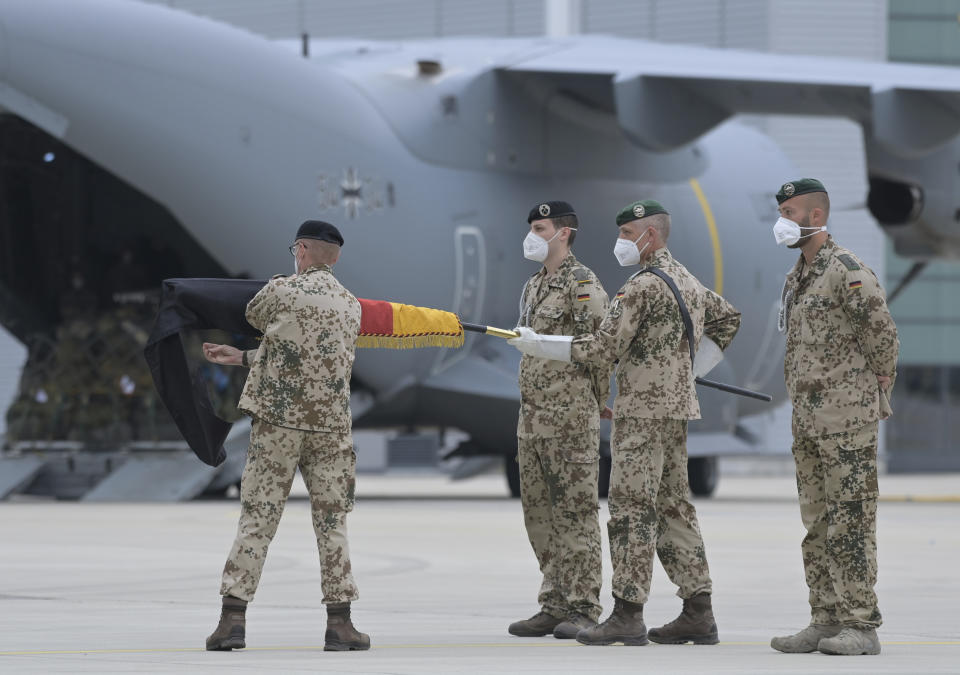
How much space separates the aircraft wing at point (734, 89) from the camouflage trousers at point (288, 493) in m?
12.5

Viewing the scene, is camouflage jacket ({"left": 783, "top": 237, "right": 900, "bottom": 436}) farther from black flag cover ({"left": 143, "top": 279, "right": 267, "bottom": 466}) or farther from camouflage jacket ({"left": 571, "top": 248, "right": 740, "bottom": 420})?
black flag cover ({"left": 143, "top": 279, "right": 267, "bottom": 466})

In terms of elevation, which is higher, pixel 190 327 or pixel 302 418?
pixel 190 327

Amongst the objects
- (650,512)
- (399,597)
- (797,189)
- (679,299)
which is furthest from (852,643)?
(399,597)

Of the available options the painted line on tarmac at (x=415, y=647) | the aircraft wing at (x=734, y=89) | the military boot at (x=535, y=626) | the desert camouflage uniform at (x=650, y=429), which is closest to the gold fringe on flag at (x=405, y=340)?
the desert camouflage uniform at (x=650, y=429)

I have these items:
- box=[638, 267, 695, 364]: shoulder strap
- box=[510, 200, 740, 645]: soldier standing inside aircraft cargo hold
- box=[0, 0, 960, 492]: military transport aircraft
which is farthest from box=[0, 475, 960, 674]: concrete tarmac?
box=[0, 0, 960, 492]: military transport aircraft

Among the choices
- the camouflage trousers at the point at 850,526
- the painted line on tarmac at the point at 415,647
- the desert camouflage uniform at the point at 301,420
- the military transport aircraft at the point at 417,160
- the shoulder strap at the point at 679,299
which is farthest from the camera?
the military transport aircraft at the point at 417,160

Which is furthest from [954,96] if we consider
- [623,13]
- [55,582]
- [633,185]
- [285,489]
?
[623,13]

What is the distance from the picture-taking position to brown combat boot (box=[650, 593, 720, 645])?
8312mm

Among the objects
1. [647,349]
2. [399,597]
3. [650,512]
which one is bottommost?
[399,597]

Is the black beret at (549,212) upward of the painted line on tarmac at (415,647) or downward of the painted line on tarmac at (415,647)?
upward

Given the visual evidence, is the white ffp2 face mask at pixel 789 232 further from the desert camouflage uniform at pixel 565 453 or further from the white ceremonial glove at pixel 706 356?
the desert camouflage uniform at pixel 565 453

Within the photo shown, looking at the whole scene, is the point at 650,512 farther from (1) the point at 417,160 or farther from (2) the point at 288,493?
(1) the point at 417,160

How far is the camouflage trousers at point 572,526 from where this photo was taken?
28.6 feet

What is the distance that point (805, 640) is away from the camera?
790cm
